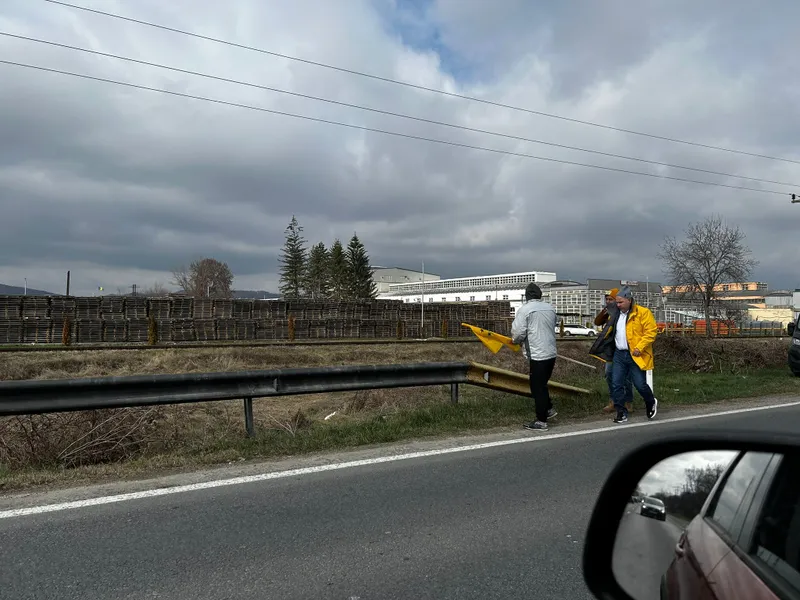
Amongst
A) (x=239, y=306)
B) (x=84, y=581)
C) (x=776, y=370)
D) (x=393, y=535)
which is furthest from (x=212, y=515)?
(x=239, y=306)

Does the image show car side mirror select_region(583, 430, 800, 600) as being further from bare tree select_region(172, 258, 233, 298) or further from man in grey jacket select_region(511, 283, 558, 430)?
bare tree select_region(172, 258, 233, 298)

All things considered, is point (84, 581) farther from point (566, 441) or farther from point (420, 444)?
point (566, 441)

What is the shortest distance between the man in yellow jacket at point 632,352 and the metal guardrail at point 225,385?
4.32 ft

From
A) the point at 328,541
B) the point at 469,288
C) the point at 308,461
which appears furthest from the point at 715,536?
the point at 469,288

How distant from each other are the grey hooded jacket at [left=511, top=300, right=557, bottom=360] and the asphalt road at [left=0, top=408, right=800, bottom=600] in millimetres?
2312

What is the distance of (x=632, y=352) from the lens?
26.8 ft

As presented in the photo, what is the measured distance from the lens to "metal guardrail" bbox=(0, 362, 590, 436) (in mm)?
5949

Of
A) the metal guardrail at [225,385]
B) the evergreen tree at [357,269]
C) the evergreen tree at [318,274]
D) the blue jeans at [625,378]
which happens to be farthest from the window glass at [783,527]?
the evergreen tree at [318,274]

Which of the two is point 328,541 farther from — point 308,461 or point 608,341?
point 608,341

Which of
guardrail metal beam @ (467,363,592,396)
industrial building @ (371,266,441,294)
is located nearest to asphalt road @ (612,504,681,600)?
guardrail metal beam @ (467,363,592,396)

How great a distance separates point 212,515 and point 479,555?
2037 mm

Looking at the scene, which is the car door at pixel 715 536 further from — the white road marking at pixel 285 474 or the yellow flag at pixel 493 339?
the yellow flag at pixel 493 339

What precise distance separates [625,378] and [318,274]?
8145 cm

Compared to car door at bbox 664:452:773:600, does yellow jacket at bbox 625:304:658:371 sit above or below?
above
